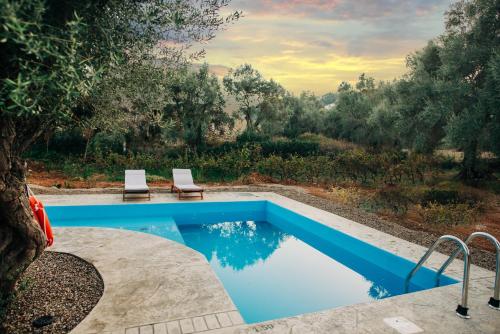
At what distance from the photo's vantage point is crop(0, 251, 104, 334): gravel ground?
3.76 m

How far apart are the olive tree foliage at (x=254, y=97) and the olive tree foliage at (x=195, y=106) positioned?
437cm

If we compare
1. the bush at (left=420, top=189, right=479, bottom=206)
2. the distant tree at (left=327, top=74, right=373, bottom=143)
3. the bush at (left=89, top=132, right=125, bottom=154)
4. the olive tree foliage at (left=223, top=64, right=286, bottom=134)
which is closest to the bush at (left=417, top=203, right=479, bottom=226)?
the bush at (left=420, top=189, right=479, bottom=206)

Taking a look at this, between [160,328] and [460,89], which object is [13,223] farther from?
[460,89]

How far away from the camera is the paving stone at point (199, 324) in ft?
12.0

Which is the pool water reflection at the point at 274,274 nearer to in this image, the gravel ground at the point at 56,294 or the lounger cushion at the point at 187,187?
the lounger cushion at the point at 187,187

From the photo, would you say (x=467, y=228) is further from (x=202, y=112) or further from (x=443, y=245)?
(x=202, y=112)

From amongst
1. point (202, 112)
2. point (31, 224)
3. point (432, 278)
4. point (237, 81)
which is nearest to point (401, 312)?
point (432, 278)

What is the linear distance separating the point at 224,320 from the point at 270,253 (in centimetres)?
434

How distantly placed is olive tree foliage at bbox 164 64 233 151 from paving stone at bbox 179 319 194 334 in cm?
1700

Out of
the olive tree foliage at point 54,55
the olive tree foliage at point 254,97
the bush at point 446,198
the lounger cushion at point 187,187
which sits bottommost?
the bush at point 446,198

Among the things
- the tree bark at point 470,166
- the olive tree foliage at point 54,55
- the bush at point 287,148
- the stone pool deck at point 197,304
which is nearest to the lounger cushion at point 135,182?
the stone pool deck at point 197,304

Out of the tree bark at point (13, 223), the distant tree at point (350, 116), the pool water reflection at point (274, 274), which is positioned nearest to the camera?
the tree bark at point (13, 223)

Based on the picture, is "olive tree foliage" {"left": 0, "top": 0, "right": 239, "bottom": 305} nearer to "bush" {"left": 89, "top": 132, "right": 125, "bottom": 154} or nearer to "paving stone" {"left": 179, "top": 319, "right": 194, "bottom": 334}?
"paving stone" {"left": 179, "top": 319, "right": 194, "bottom": 334}

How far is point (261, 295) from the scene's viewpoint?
5934 mm
